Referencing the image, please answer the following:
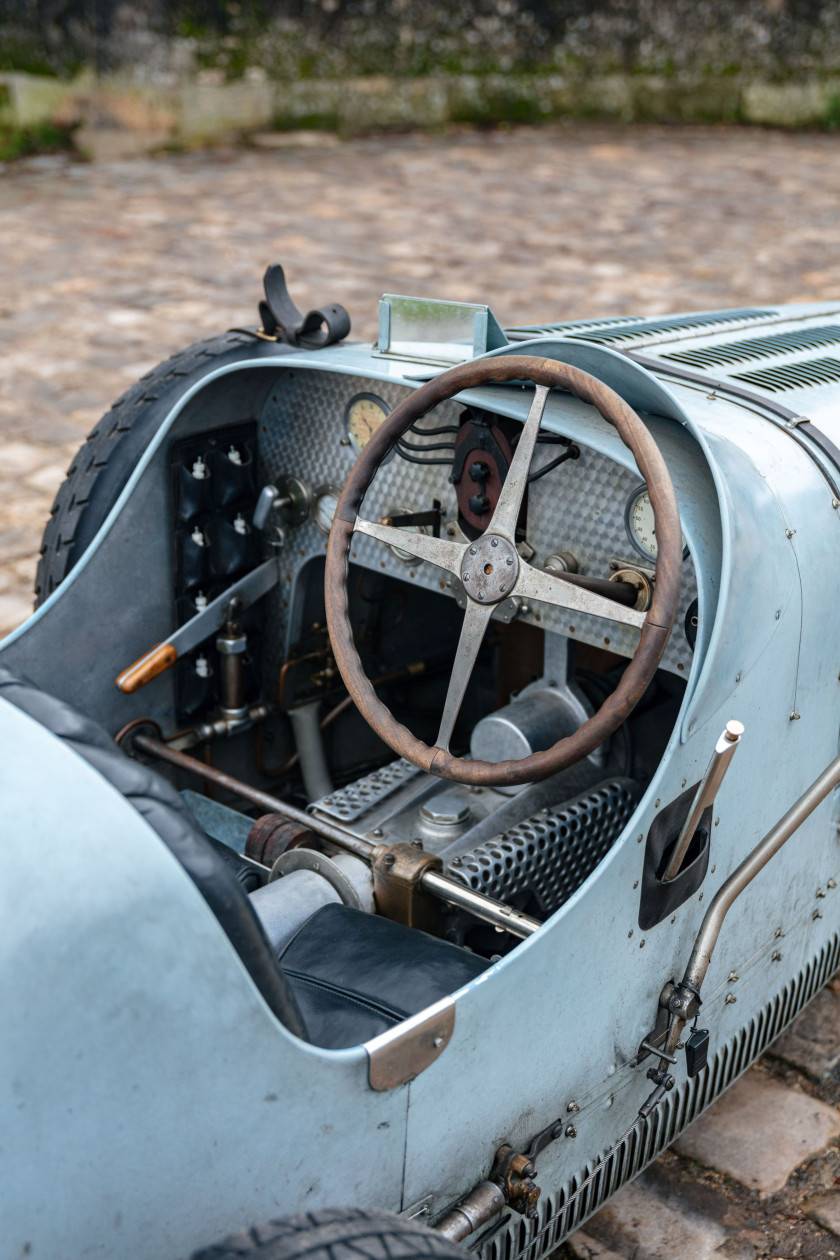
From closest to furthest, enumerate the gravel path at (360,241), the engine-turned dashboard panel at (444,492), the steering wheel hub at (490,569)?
the steering wheel hub at (490,569) < the engine-turned dashboard panel at (444,492) < the gravel path at (360,241)

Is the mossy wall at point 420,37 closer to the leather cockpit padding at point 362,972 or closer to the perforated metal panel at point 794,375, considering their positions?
the perforated metal panel at point 794,375

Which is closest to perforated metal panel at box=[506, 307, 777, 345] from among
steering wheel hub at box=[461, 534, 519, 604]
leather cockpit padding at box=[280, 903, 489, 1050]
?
steering wheel hub at box=[461, 534, 519, 604]

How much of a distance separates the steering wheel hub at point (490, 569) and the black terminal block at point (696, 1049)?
84 cm

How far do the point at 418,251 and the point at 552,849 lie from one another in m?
6.62

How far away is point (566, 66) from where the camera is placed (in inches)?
481

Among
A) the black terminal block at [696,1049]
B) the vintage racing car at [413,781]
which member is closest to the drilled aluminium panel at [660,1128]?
the vintage racing car at [413,781]

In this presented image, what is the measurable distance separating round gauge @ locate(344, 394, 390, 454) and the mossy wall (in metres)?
8.63

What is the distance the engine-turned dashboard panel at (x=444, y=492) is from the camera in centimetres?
255

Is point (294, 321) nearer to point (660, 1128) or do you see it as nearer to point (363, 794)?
point (363, 794)

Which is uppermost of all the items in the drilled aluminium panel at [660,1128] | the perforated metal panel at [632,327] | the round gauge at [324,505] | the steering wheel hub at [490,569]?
the perforated metal panel at [632,327]

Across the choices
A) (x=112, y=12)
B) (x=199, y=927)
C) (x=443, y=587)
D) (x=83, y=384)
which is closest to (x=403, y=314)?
(x=443, y=587)

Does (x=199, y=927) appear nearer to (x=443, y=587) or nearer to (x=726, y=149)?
(x=443, y=587)

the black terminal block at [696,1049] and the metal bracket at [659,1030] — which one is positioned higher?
the metal bracket at [659,1030]

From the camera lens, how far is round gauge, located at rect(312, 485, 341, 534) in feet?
10.2
